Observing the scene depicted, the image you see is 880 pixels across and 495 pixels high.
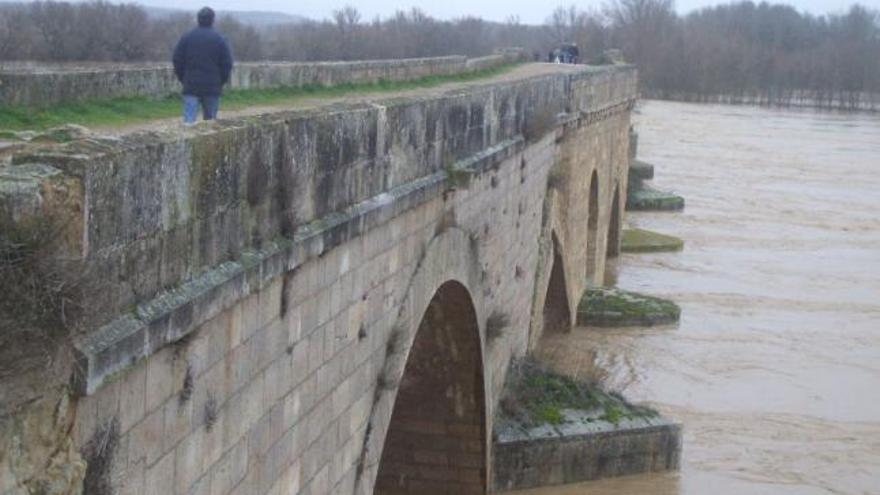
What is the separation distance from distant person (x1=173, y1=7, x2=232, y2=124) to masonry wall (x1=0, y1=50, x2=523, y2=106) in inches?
→ 35.8

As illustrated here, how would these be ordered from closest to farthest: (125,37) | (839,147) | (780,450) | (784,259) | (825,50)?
1. (780,450)
2. (125,37)
3. (784,259)
4. (839,147)
5. (825,50)

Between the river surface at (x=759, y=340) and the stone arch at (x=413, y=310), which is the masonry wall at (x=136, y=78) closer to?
the stone arch at (x=413, y=310)

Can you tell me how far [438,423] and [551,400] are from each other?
5.43 ft

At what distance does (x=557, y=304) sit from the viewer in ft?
54.8

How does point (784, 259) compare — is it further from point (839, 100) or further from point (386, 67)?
point (839, 100)

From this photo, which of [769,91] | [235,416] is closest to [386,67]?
[235,416]

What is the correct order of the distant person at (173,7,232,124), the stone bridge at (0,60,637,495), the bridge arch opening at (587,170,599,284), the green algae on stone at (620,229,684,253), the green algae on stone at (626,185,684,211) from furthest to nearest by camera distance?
the green algae on stone at (626,185,684,211) → the green algae on stone at (620,229,684,253) → the bridge arch opening at (587,170,599,284) → the distant person at (173,7,232,124) → the stone bridge at (0,60,637,495)

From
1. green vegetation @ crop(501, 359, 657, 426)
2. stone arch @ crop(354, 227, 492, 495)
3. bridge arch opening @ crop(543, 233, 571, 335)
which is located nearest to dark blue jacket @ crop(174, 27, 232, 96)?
stone arch @ crop(354, 227, 492, 495)

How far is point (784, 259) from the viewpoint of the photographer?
2520 cm

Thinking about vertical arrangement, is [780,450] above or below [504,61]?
below

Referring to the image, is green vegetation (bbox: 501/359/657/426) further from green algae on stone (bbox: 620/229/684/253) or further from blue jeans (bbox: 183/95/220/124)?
green algae on stone (bbox: 620/229/684/253)

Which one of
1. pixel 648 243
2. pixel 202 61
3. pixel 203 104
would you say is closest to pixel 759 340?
pixel 648 243

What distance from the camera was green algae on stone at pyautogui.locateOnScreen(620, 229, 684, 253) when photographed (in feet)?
84.2

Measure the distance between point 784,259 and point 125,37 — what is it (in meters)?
13.2
